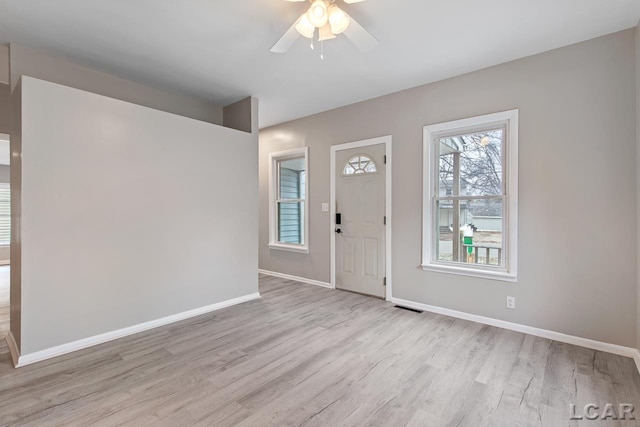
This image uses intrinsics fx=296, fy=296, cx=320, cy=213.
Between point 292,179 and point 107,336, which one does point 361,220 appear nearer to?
point 292,179

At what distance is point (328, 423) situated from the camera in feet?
5.45

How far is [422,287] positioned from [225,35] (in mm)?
3309

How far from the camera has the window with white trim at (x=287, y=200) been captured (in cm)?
493

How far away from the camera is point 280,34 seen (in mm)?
2533

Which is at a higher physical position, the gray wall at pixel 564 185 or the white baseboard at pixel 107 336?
the gray wall at pixel 564 185

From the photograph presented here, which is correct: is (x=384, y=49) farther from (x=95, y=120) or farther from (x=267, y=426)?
(x=267, y=426)

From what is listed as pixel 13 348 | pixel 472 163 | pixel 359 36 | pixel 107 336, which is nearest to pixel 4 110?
pixel 13 348

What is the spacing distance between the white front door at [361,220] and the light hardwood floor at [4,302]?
3.72 m

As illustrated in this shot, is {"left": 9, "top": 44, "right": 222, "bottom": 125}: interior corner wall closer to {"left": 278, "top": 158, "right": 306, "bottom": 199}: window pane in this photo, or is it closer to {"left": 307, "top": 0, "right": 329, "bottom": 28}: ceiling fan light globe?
{"left": 278, "top": 158, "right": 306, "bottom": 199}: window pane

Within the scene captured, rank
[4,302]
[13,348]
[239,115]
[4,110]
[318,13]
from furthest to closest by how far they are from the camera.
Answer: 1. [239,115]
2. [4,302]
3. [4,110]
4. [13,348]
5. [318,13]

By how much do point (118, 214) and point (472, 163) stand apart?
143 inches

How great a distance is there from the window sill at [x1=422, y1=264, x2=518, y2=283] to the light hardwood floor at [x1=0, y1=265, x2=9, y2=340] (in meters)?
4.35

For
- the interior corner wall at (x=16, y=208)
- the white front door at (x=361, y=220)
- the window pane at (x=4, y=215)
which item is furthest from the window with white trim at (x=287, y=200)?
the window pane at (x=4, y=215)

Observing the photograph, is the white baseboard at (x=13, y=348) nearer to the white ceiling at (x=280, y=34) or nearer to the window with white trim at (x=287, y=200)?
the white ceiling at (x=280, y=34)
